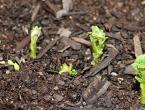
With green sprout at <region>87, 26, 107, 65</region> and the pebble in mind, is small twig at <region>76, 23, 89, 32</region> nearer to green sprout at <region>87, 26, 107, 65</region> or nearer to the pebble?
green sprout at <region>87, 26, 107, 65</region>

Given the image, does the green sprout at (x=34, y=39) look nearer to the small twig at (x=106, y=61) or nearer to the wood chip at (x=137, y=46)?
the small twig at (x=106, y=61)

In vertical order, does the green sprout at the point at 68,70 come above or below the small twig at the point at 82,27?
below

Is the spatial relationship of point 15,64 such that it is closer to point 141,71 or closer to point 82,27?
point 82,27

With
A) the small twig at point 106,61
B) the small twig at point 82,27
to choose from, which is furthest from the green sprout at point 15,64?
the small twig at point 82,27

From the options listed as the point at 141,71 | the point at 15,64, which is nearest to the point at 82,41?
the point at 15,64

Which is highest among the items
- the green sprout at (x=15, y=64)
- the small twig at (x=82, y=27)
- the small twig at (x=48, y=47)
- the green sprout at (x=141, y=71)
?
the small twig at (x=82, y=27)
